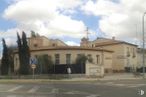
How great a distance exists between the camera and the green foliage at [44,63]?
7756 cm

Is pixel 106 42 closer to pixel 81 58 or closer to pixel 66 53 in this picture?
pixel 66 53

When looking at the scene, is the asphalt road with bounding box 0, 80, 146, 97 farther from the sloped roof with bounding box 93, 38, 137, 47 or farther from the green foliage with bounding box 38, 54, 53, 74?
the sloped roof with bounding box 93, 38, 137, 47

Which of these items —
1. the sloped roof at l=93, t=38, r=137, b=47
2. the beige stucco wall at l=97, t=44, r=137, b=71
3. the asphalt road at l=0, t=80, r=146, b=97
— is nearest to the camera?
the asphalt road at l=0, t=80, r=146, b=97

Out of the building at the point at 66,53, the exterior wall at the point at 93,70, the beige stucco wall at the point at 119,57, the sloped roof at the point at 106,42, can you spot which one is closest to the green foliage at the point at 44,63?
the building at the point at 66,53

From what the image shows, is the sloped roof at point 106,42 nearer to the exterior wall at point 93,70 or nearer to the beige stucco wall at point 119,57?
the beige stucco wall at point 119,57

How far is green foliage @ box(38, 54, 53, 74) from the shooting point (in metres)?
77.6

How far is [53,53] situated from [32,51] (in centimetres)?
613

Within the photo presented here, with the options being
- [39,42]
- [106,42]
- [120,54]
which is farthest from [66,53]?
[106,42]

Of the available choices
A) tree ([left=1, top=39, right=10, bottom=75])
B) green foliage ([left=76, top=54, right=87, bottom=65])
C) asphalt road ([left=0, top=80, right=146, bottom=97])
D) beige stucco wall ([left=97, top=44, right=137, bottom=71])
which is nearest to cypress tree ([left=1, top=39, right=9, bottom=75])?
tree ([left=1, top=39, right=10, bottom=75])

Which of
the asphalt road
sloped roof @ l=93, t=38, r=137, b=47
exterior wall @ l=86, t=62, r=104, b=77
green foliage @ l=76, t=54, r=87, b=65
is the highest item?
sloped roof @ l=93, t=38, r=137, b=47

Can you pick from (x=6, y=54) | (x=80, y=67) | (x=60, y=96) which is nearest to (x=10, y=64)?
(x=6, y=54)

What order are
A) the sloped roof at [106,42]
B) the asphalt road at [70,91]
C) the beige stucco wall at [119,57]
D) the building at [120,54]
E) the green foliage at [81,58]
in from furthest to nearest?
the sloped roof at [106,42] → the building at [120,54] → the beige stucco wall at [119,57] → the green foliage at [81,58] → the asphalt road at [70,91]

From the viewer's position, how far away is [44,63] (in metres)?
78.0

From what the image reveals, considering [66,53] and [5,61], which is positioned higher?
[66,53]
